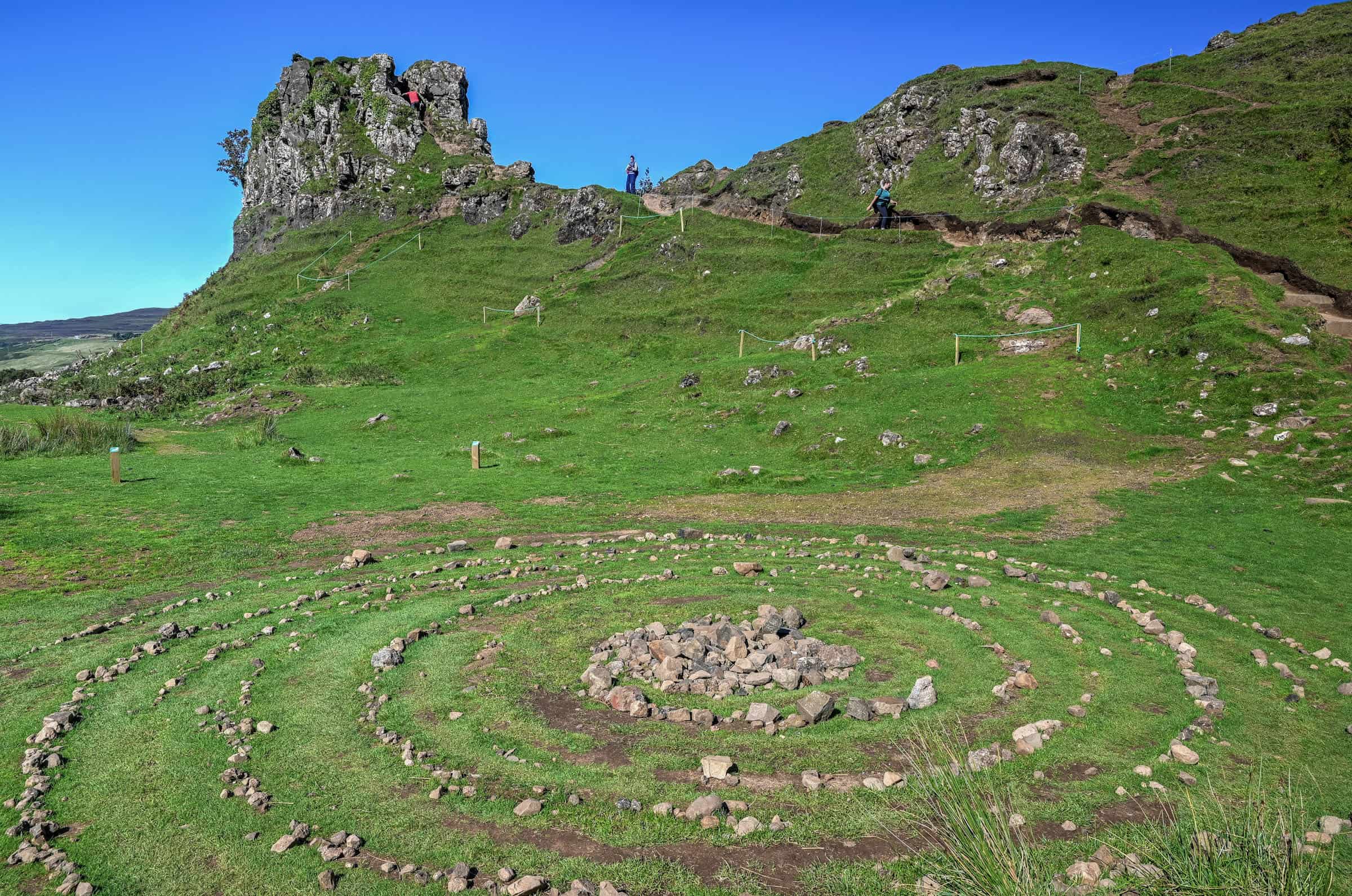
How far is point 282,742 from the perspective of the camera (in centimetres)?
1014

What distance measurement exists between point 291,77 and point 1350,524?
104m

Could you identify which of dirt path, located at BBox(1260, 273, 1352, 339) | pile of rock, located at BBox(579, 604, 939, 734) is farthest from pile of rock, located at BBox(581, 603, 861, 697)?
dirt path, located at BBox(1260, 273, 1352, 339)

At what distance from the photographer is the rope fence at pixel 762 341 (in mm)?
38531

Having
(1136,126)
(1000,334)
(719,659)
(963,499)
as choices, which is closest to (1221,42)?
(1136,126)

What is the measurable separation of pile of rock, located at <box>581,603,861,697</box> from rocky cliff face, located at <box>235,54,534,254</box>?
7083 cm

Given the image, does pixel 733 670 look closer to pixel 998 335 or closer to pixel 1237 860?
pixel 1237 860

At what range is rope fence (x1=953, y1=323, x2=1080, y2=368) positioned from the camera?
33750 millimetres

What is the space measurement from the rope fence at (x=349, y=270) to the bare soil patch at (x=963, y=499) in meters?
50.7

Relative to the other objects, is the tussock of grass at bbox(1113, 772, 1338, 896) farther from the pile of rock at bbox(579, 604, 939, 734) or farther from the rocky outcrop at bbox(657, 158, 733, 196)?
the rocky outcrop at bbox(657, 158, 733, 196)

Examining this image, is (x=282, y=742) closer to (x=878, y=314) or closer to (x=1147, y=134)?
(x=878, y=314)

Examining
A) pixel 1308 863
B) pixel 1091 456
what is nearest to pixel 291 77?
pixel 1091 456

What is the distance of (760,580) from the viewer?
1706cm

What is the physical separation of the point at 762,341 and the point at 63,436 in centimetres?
3173

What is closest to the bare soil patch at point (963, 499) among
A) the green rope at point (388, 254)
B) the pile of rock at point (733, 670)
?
the pile of rock at point (733, 670)
